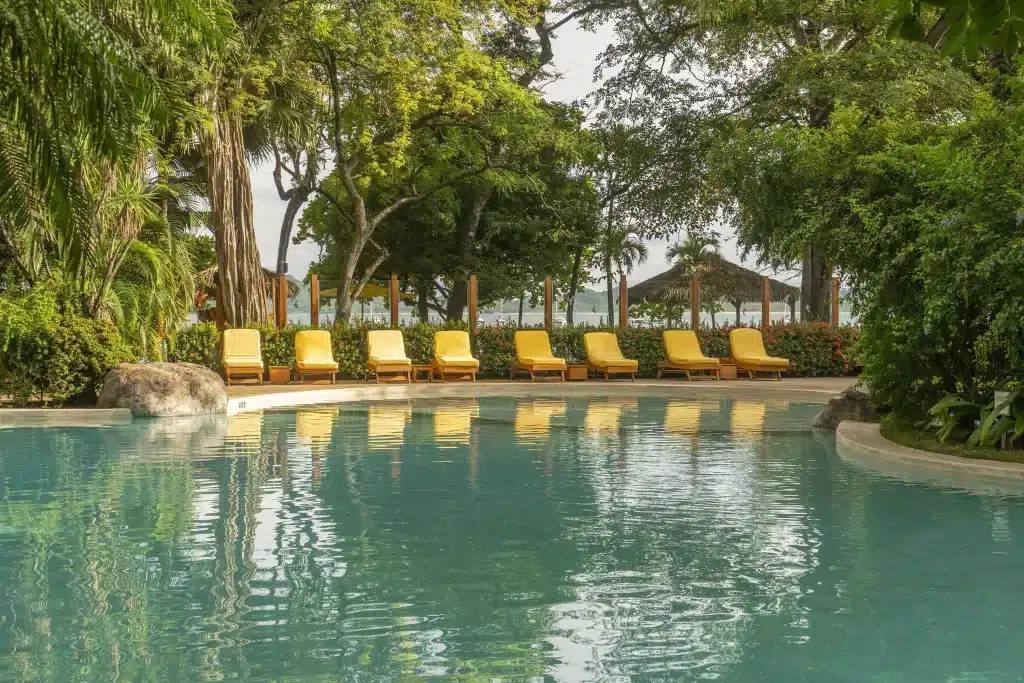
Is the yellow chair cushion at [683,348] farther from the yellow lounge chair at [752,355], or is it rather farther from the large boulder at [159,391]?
the large boulder at [159,391]

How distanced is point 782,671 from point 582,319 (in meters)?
20.1

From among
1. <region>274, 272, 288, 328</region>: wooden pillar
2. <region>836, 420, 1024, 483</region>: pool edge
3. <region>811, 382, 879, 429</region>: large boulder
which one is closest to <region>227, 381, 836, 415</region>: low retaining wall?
<region>274, 272, 288, 328</region>: wooden pillar

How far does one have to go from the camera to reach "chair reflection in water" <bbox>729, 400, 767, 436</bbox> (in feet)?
44.5

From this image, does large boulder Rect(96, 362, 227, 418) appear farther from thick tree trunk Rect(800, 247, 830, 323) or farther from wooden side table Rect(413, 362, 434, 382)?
thick tree trunk Rect(800, 247, 830, 323)

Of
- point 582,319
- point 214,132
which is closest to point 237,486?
point 214,132

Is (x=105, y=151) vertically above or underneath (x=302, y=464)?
above

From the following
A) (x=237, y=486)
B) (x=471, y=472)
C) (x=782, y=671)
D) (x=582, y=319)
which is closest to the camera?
(x=782, y=671)

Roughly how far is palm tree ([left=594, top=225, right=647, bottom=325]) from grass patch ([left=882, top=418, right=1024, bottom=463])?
2102 cm

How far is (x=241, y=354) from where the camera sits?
67.2 feet

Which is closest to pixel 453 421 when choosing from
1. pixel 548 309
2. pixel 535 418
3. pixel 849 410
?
Answer: pixel 535 418

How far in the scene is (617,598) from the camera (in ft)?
18.2

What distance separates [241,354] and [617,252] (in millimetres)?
17430

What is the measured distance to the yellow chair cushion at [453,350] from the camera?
21172 millimetres

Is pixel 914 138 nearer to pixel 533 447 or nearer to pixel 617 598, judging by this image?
pixel 533 447
